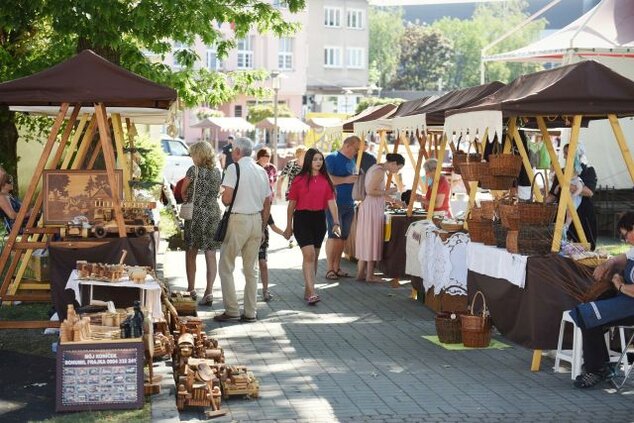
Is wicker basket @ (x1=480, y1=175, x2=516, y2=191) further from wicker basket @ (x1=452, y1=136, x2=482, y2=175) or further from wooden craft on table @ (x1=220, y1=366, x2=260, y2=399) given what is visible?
wooden craft on table @ (x1=220, y1=366, x2=260, y2=399)

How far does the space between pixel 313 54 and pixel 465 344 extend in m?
72.8

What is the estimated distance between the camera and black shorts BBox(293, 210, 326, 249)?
507 inches

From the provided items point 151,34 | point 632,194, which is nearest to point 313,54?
point 632,194

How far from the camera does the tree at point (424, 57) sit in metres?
101

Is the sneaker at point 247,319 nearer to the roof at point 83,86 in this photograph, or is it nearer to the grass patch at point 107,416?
the roof at point 83,86

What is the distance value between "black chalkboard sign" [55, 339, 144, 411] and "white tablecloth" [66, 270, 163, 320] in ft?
4.45

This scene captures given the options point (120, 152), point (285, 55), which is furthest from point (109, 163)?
point (285, 55)

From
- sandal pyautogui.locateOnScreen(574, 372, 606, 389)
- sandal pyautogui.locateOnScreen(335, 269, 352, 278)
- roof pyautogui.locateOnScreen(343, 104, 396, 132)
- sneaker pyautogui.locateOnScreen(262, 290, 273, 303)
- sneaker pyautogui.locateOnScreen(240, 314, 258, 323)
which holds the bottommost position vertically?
sandal pyautogui.locateOnScreen(335, 269, 352, 278)

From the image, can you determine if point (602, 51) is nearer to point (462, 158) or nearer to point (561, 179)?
point (462, 158)

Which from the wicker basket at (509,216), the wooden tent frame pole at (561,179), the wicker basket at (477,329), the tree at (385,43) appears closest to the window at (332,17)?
the tree at (385,43)

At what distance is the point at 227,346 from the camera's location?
10.4 m

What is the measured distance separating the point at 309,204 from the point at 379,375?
13.2ft

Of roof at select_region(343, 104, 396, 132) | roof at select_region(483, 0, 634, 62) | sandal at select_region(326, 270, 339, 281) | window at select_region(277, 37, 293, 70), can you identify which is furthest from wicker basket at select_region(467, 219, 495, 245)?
window at select_region(277, 37, 293, 70)

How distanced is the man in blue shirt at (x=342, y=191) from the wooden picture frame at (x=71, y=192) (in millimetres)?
5233
